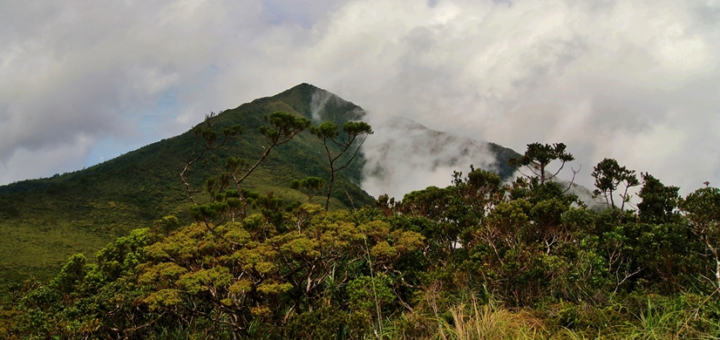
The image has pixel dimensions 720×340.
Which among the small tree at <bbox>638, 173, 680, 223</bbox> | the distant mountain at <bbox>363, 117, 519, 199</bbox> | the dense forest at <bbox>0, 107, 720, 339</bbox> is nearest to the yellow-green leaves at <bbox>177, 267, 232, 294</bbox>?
the dense forest at <bbox>0, 107, 720, 339</bbox>

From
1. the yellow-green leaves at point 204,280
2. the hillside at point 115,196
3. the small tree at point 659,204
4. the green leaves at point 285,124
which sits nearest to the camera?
the yellow-green leaves at point 204,280

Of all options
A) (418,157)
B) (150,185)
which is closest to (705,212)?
(150,185)

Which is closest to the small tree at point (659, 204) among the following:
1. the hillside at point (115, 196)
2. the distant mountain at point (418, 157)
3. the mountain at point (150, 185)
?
the mountain at point (150, 185)

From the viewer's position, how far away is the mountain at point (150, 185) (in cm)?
4592

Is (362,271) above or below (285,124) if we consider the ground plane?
below

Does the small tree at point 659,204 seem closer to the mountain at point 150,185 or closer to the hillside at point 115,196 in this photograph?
the mountain at point 150,185

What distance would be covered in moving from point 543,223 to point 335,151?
91420 millimetres

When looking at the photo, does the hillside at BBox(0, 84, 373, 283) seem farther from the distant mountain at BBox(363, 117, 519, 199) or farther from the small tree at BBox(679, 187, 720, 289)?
the small tree at BBox(679, 187, 720, 289)

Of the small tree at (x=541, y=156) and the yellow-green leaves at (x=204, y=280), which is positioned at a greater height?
the small tree at (x=541, y=156)

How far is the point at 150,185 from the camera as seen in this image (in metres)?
69.3

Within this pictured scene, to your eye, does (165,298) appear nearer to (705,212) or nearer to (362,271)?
(362,271)

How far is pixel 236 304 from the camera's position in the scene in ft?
31.9

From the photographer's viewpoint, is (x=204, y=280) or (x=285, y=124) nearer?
(x=204, y=280)

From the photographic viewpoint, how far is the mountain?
4592cm
